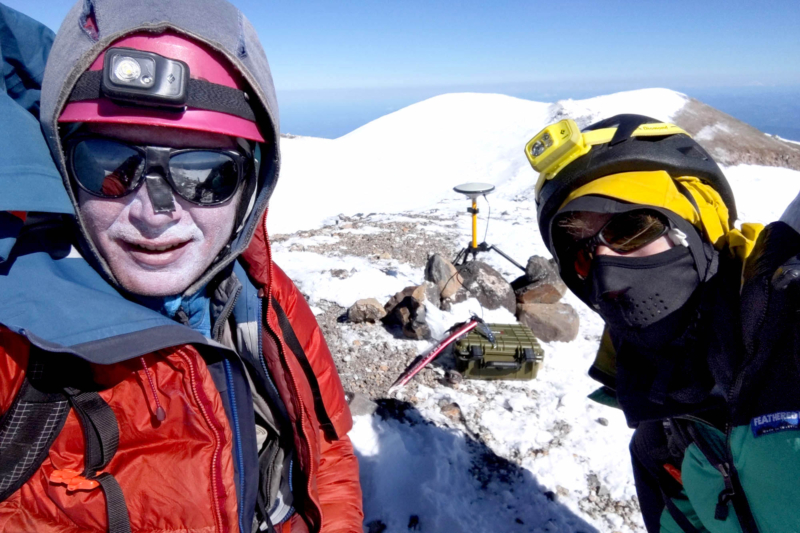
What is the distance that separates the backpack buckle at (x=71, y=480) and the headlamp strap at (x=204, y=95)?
3.22 ft

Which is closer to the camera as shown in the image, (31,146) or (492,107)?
(31,146)

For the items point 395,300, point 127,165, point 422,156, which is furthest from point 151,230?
point 422,156

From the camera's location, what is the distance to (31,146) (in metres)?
1.10

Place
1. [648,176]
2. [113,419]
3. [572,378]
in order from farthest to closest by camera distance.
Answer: [572,378] → [648,176] → [113,419]

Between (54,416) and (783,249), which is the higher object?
(783,249)

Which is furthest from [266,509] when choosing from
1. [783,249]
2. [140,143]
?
[783,249]

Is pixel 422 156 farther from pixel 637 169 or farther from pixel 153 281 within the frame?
pixel 153 281

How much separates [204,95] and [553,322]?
434 cm

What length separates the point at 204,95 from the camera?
3.99 ft

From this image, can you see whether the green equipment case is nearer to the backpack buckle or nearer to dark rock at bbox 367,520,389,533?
dark rock at bbox 367,520,389,533

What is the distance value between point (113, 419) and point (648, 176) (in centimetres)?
191

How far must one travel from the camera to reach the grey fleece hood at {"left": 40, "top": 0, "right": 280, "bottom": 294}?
1.15m

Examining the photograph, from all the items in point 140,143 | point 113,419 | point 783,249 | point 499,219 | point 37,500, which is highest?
point 140,143

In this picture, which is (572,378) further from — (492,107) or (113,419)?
(492,107)
